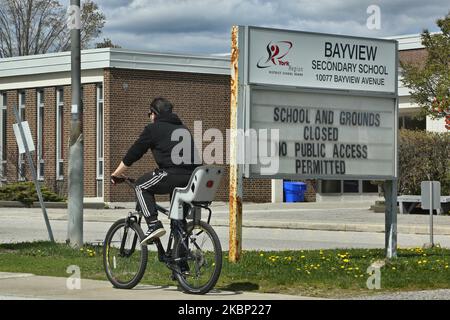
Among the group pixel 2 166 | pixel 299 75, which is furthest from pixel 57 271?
pixel 2 166

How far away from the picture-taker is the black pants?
11.0m

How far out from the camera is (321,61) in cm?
1426

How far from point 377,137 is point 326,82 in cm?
120

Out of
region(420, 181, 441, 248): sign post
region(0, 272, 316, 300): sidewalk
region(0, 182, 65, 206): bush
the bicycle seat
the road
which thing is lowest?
the road

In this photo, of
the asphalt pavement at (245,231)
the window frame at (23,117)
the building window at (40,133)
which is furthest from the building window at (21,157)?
the asphalt pavement at (245,231)

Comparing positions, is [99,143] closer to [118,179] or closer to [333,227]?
[333,227]

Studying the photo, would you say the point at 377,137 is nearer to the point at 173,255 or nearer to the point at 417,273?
the point at 417,273

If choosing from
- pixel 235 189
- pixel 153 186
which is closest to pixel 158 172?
pixel 153 186

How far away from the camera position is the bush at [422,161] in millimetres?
32094

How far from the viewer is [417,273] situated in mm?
12438

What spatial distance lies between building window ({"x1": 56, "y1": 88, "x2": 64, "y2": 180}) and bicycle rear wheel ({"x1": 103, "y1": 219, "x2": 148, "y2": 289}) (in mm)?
30099

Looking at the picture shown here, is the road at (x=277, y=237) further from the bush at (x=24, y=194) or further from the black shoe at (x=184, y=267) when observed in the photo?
the bush at (x=24, y=194)
